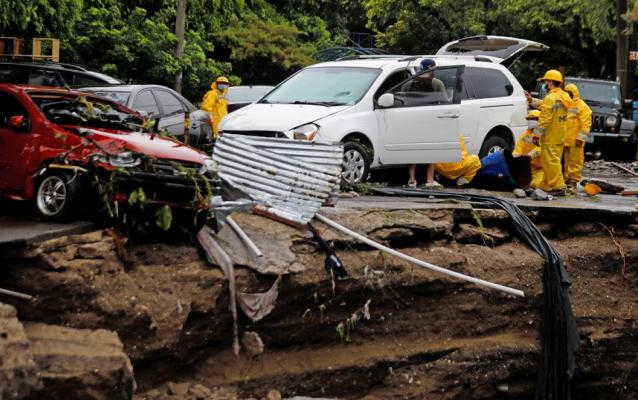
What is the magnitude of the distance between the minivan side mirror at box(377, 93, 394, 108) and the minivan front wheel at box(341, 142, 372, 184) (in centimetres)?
56

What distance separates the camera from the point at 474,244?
12.6 m

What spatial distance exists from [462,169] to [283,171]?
3504mm

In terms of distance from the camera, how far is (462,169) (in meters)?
14.1

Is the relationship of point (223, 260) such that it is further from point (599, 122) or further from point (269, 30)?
point (269, 30)

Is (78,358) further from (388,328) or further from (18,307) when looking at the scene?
(388,328)

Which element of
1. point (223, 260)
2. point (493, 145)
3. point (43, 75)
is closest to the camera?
point (223, 260)

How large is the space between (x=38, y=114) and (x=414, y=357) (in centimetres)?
486

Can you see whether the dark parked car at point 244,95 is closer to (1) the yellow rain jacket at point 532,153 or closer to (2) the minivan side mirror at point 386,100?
(1) the yellow rain jacket at point 532,153

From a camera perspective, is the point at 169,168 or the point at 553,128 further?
the point at 553,128

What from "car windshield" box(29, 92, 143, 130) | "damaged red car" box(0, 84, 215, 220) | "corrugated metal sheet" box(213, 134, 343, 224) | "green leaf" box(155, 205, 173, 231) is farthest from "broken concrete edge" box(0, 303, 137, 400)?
"corrugated metal sheet" box(213, 134, 343, 224)

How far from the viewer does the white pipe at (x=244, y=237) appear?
10633mm

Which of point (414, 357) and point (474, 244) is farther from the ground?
point (474, 244)

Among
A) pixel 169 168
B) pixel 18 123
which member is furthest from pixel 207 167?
pixel 18 123

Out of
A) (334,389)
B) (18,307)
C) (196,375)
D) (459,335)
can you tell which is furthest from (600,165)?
(18,307)
